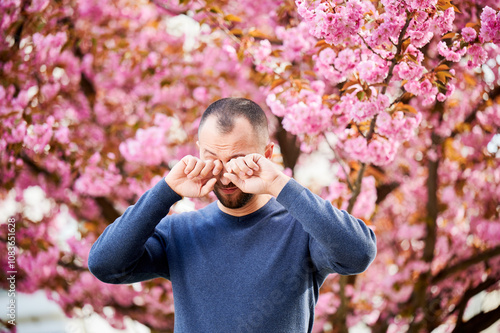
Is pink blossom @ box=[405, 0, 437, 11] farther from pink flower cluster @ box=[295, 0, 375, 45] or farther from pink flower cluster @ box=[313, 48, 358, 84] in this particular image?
pink flower cluster @ box=[313, 48, 358, 84]

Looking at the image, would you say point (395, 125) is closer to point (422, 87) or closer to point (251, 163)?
point (422, 87)

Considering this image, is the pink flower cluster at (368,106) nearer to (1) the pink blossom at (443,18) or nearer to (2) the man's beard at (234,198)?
(1) the pink blossom at (443,18)

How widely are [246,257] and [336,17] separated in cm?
84

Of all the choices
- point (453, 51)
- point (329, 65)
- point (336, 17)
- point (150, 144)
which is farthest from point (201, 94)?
point (453, 51)

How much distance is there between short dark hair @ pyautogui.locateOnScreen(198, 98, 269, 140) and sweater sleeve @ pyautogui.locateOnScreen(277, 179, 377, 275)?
0.81ft

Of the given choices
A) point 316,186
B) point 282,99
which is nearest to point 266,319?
point 282,99

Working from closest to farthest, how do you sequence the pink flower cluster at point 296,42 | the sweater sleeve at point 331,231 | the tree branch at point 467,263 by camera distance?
the sweater sleeve at point 331,231
the pink flower cluster at point 296,42
the tree branch at point 467,263

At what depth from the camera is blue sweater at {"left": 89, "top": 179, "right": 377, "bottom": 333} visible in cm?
118

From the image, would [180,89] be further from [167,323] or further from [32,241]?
[167,323]

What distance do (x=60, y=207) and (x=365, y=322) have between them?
2.90 meters

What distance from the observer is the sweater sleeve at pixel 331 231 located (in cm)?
114

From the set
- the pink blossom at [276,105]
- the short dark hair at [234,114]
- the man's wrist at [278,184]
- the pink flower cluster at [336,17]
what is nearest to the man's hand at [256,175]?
the man's wrist at [278,184]

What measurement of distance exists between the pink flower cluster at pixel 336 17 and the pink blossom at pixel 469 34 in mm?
335

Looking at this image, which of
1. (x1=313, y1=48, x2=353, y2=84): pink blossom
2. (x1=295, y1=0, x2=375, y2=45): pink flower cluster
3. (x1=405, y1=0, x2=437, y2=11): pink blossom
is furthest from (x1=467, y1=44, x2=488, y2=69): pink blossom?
(x1=313, y1=48, x2=353, y2=84): pink blossom
